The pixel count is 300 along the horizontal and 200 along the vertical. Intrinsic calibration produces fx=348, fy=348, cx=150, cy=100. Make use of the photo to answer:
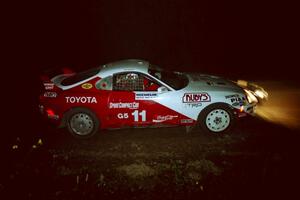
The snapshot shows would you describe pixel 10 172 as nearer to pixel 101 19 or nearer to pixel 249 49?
pixel 249 49

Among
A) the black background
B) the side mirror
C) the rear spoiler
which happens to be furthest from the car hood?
the black background

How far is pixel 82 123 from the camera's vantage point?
25.2 ft

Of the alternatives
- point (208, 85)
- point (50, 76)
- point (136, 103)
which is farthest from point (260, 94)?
point (50, 76)

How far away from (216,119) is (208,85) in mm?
790

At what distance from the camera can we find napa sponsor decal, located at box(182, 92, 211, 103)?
7.50m

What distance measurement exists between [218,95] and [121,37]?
42.1 feet

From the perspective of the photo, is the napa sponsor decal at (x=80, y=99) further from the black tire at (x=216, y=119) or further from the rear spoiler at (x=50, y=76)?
the black tire at (x=216, y=119)

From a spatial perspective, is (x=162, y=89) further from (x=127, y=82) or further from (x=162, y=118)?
(x=127, y=82)

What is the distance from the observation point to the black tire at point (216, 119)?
7551mm

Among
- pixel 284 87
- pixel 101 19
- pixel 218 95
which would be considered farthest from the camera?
pixel 101 19

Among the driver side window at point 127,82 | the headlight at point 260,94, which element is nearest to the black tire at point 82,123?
the driver side window at point 127,82

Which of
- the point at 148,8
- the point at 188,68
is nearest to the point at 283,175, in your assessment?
the point at 188,68

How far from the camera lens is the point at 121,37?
64.0ft

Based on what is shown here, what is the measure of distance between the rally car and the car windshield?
0.15ft
